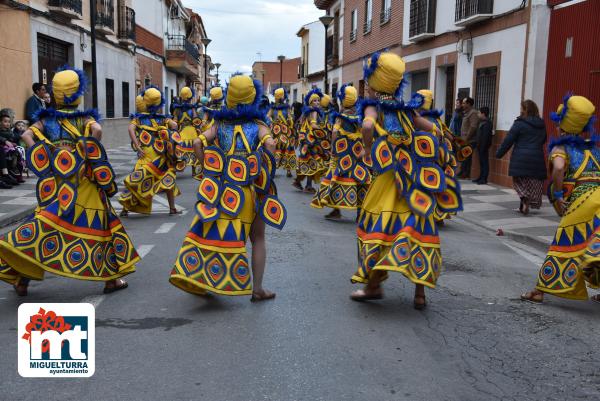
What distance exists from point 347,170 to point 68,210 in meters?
4.85

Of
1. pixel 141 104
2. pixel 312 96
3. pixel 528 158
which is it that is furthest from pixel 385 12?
pixel 141 104

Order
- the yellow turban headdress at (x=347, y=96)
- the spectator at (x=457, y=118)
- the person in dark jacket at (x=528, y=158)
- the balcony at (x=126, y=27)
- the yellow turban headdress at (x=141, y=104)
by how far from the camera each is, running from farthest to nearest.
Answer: the balcony at (x=126, y=27)
the spectator at (x=457, y=118)
the person in dark jacket at (x=528, y=158)
the yellow turban headdress at (x=347, y=96)
the yellow turban headdress at (x=141, y=104)

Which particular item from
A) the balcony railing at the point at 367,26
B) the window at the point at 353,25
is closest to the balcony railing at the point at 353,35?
the window at the point at 353,25

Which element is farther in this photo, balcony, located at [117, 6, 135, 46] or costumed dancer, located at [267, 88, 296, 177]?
balcony, located at [117, 6, 135, 46]

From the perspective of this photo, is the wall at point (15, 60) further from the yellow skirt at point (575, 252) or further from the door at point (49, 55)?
the yellow skirt at point (575, 252)

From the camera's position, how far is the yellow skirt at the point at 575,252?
5055 millimetres

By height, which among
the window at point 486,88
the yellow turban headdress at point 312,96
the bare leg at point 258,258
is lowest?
the bare leg at point 258,258

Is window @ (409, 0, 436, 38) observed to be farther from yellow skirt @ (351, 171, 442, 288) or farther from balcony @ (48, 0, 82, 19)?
yellow skirt @ (351, 171, 442, 288)

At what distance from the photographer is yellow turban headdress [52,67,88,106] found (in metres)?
5.11

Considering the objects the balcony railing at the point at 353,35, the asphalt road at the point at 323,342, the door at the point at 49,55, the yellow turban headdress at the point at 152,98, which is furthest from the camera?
the balcony railing at the point at 353,35

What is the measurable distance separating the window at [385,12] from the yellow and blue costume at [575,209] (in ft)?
60.5

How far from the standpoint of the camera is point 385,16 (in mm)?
23578

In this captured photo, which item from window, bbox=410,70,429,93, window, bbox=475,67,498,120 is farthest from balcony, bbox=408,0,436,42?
window, bbox=475,67,498,120

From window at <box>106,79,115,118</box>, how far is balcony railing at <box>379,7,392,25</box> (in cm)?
1104
